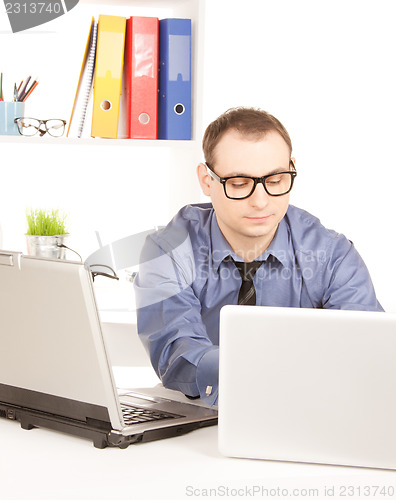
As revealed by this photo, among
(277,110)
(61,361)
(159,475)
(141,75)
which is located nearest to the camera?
(159,475)

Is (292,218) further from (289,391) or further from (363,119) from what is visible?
(363,119)

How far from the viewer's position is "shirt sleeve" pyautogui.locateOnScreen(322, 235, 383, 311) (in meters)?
1.88

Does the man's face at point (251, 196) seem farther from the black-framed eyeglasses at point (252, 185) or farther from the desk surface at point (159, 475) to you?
the desk surface at point (159, 475)

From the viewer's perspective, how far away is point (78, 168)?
305 centimetres

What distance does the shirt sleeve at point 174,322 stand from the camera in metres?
1.48

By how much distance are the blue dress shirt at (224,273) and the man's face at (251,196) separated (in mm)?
45

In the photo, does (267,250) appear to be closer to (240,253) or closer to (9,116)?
(240,253)

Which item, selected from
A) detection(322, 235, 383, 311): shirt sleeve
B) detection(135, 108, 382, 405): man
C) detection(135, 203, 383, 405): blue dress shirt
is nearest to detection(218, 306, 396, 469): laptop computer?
detection(135, 108, 382, 405): man

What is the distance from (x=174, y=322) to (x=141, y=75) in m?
1.21

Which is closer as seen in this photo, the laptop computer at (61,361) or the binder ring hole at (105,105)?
the laptop computer at (61,361)

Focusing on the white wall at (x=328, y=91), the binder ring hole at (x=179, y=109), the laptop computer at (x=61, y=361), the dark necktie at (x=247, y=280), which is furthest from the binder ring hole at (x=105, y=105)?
the laptop computer at (x=61, y=361)

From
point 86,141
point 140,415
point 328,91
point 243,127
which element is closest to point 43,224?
point 86,141

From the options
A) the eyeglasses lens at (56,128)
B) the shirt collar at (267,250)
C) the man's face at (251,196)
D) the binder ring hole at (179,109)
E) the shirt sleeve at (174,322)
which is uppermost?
the binder ring hole at (179,109)

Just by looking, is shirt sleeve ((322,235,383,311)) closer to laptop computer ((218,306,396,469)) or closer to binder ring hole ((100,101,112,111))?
laptop computer ((218,306,396,469))
